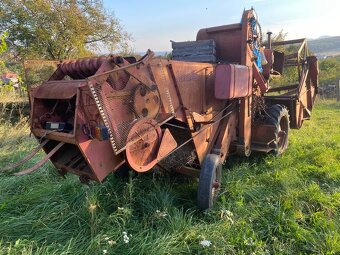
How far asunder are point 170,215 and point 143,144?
3.32ft

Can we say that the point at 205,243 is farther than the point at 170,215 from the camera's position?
No

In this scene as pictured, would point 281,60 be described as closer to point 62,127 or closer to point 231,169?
point 231,169

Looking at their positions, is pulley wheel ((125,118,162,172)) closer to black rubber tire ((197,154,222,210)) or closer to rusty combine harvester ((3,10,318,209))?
rusty combine harvester ((3,10,318,209))

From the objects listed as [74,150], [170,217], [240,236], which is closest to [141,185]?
[170,217]

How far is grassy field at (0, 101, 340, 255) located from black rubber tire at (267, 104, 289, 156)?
60 centimetres

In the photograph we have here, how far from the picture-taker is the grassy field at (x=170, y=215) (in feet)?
9.81

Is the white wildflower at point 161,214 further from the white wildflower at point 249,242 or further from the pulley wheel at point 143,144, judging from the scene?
the white wildflower at point 249,242

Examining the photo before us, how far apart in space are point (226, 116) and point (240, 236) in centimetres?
179

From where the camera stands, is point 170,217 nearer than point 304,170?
Yes

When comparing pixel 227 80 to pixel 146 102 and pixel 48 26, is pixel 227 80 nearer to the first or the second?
pixel 146 102

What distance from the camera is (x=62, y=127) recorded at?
3.01 meters

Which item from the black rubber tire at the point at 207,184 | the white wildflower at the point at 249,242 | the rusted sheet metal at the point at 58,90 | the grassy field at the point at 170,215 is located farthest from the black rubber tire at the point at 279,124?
the rusted sheet metal at the point at 58,90

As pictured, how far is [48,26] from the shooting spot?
41.8 feet

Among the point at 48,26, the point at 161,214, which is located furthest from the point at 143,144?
the point at 48,26
